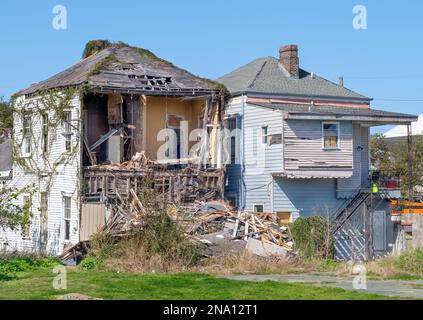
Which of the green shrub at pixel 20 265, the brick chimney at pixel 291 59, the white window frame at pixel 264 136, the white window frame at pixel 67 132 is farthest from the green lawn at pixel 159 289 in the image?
the brick chimney at pixel 291 59

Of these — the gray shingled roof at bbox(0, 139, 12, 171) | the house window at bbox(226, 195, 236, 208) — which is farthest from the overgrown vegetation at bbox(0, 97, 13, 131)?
the house window at bbox(226, 195, 236, 208)

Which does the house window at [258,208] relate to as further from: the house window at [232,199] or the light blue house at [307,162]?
the house window at [232,199]

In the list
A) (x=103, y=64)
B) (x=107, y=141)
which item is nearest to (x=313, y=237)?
(x=107, y=141)

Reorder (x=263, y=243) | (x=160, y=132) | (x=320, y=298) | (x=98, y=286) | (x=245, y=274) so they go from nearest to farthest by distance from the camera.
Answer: (x=320, y=298), (x=98, y=286), (x=245, y=274), (x=263, y=243), (x=160, y=132)

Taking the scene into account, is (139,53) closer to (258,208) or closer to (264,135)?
(264,135)

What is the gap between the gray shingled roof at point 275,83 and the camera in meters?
41.6

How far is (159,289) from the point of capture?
Answer: 69.3 feet

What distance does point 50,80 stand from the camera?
131 feet

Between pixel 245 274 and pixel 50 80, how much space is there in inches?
660

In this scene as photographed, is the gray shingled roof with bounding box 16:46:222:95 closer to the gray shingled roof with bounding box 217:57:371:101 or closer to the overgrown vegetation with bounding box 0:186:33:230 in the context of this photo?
the gray shingled roof with bounding box 217:57:371:101

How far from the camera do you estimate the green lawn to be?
1967cm

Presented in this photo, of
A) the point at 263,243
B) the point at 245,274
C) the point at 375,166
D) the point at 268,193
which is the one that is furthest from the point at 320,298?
the point at 375,166

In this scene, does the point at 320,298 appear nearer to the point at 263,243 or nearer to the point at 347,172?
the point at 263,243

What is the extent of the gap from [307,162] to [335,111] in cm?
280
